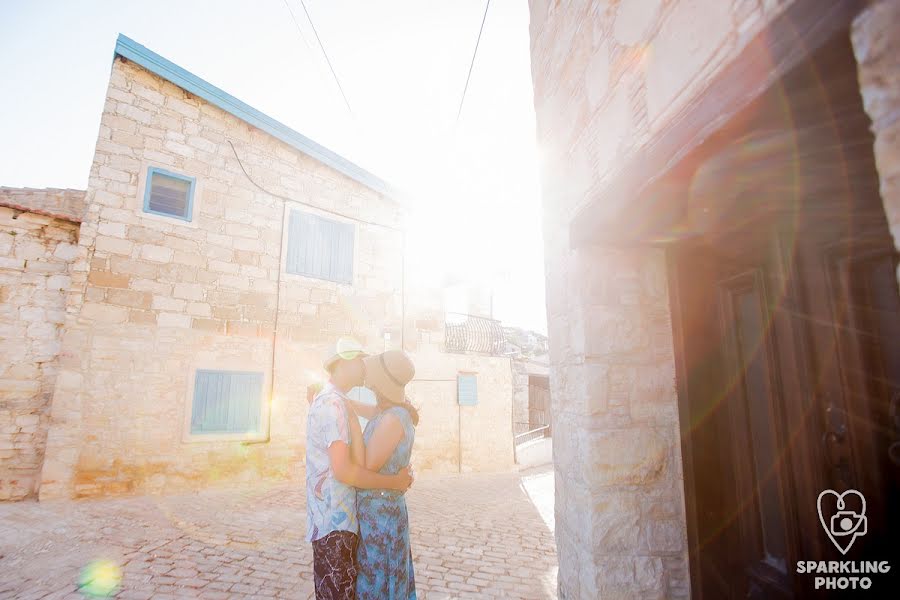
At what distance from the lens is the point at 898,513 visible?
4.09ft

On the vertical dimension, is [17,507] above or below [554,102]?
below

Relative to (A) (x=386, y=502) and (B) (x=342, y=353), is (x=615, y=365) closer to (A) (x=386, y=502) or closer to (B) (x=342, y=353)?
(A) (x=386, y=502)

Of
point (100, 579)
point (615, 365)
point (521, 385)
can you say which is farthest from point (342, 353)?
point (521, 385)

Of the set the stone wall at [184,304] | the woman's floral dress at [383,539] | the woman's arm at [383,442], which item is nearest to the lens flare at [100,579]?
the woman's floral dress at [383,539]

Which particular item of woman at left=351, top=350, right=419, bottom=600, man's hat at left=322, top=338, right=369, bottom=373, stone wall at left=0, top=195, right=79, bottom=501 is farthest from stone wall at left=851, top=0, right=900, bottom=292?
stone wall at left=0, top=195, right=79, bottom=501

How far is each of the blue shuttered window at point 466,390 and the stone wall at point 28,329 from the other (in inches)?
300

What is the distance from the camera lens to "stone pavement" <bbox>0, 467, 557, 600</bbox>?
3703mm

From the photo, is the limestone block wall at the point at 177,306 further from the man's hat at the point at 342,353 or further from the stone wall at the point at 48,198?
the man's hat at the point at 342,353

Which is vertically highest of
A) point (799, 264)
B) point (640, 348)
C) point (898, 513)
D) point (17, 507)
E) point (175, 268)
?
point (175, 268)

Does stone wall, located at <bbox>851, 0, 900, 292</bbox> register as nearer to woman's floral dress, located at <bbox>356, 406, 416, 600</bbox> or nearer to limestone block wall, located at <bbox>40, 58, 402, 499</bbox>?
woman's floral dress, located at <bbox>356, 406, 416, 600</bbox>

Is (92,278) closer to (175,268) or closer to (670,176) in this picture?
(175,268)

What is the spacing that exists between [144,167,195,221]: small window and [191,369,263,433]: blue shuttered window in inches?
114

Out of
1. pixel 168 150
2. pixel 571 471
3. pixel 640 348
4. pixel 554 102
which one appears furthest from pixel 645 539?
pixel 168 150

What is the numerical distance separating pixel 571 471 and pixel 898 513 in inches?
53.8
